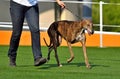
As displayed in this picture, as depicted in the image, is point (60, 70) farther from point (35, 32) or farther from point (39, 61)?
point (35, 32)

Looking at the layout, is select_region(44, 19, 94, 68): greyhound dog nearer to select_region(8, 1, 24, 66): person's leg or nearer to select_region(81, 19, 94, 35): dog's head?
select_region(81, 19, 94, 35): dog's head

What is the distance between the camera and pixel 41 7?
73.6 feet

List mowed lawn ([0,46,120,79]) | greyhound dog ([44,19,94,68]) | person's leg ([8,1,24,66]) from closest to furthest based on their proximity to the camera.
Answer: mowed lawn ([0,46,120,79])
person's leg ([8,1,24,66])
greyhound dog ([44,19,94,68])

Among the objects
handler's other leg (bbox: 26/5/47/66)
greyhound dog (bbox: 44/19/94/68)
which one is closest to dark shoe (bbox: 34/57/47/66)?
handler's other leg (bbox: 26/5/47/66)

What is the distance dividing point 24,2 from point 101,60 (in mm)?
3445

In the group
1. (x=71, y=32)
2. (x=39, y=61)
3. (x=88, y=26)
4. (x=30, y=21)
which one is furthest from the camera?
(x=71, y=32)

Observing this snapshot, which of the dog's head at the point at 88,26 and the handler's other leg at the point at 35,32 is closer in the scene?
the handler's other leg at the point at 35,32

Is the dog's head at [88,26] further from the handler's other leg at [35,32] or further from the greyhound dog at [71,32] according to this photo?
the handler's other leg at [35,32]

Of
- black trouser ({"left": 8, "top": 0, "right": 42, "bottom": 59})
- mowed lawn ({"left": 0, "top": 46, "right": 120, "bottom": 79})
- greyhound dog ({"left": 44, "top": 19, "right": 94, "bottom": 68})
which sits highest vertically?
black trouser ({"left": 8, "top": 0, "right": 42, "bottom": 59})

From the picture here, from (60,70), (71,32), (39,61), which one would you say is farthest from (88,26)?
(39,61)

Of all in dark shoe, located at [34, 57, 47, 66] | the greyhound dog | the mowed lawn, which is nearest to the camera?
the mowed lawn

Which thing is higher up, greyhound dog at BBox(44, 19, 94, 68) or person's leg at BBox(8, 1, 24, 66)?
person's leg at BBox(8, 1, 24, 66)

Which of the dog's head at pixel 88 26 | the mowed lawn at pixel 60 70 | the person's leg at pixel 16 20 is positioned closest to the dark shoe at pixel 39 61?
the mowed lawn at pixel 60 70

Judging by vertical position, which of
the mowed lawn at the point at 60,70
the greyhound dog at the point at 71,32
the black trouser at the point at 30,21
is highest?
the black trouser at the point at 30,21
